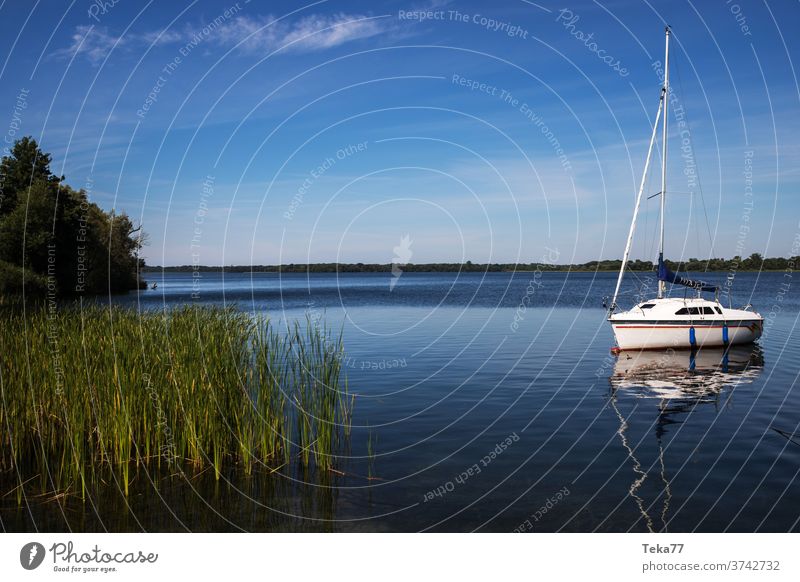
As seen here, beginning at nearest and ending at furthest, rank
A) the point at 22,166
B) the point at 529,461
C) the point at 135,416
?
the point at 135,416, the point at 529,461, the point at 22,166

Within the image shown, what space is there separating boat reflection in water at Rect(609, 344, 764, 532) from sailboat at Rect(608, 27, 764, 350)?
61 centimetres

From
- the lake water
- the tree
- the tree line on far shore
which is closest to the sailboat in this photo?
the lake water

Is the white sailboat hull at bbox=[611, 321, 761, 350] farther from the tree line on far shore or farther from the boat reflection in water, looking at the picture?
A: the tree line on far shore

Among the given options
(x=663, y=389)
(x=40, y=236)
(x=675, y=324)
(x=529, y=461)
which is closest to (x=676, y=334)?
(x=675, y=324)

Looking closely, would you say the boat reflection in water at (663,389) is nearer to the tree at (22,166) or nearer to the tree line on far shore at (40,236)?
Answer: the tree line on far shore at (40,236)

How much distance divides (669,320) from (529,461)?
20.9 meters

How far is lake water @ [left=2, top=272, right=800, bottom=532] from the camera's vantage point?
10.6 meters

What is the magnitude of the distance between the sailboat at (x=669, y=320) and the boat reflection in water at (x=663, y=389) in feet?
2.00

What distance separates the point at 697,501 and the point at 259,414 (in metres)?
8.60

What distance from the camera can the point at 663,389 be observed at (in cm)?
2273

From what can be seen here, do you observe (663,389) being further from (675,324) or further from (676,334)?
(676,334)

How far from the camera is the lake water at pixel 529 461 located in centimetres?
1059

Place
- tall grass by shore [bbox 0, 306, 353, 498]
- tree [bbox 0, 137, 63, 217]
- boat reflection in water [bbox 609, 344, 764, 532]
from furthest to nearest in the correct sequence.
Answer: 1. tree [bbox 0, 137, 63, 217]
2. boat reflection in water [bbox 609, 344, 764, 532]
3. tall grass by shore [bbox 0, 306, 353, 498]
